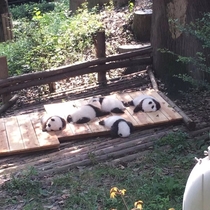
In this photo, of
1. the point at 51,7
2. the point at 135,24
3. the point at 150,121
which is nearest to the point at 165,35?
the point at 150,121

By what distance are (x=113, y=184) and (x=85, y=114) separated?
1826mm

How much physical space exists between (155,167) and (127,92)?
103 inches

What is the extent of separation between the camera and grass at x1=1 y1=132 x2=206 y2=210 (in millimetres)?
4762

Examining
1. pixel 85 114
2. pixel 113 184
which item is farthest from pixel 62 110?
pixel 113 184

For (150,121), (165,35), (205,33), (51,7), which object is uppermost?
(205,33)

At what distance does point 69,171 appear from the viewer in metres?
5.53

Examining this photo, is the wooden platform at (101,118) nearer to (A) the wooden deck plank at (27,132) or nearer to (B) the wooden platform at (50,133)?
(B) the wooden platform at (50,133)

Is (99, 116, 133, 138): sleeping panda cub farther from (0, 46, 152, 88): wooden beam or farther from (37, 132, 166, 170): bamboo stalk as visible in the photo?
(0, 46, 152, 88): wooden beam

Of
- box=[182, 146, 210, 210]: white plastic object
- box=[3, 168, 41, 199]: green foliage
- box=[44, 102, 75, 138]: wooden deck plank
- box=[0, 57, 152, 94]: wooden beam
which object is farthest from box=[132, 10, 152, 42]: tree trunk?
box=[182, 146, 210, 210]: white plastic object

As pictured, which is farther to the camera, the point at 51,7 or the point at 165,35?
the point at 51,7

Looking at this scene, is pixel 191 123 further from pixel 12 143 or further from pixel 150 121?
pixel 12 143

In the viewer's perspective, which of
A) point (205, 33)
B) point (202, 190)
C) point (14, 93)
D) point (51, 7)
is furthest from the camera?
point (51, 7)

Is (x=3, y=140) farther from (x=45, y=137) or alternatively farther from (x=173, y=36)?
(x=173, y=36)

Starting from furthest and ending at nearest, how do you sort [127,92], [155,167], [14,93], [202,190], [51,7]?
[51,7], [14,93], [127,92], [155,167], [202,190]
